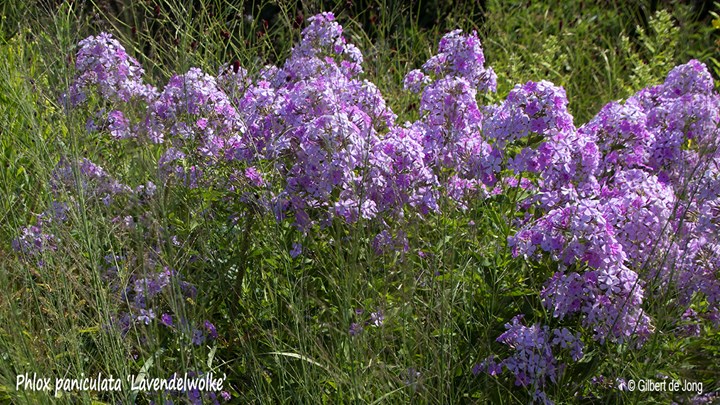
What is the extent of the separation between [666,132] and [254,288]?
124cm

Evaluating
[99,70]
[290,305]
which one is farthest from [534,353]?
[99,70]

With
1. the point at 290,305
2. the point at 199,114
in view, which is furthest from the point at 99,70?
the point at 290,305

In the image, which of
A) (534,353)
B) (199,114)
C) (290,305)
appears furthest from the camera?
(199,114)

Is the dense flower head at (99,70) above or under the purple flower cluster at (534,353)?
above

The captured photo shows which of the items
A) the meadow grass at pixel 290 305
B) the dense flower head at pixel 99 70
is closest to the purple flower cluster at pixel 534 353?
the meadow grass at pixel 290 305

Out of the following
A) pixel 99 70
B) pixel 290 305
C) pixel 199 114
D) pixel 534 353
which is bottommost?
pixel 534 353

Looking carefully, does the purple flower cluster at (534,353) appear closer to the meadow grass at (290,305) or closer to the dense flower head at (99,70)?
the meadow grass at (290,305)

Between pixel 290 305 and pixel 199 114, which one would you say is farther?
pixel 199 114

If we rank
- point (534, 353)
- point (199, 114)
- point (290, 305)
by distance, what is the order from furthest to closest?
point (199, 114) → point (534, 353) → point (290, 305)

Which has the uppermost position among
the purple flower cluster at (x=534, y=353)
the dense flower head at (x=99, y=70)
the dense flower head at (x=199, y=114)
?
the dense flower head at (x=99, y=70)

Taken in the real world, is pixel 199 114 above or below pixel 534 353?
above

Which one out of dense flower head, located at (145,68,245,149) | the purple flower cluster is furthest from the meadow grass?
dense flower head, located at (145,68,245,149)

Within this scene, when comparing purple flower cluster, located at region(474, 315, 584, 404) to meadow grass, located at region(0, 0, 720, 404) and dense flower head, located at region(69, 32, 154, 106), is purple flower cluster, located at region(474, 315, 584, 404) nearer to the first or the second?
meadow grass, located at region(0, 0, 720, 404)

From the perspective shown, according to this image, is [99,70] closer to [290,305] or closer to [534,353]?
[290,305]
